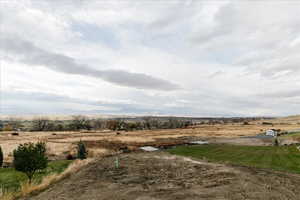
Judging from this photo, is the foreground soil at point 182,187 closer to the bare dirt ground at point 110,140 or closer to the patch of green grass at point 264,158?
the patch of green grass at point 264,158

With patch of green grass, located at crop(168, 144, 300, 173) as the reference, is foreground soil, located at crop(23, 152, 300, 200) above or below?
above

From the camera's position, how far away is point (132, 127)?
150 m

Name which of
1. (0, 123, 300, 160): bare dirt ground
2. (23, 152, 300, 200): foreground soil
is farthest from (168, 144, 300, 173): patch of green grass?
(0, 123, 300, 160): bare dirt ground

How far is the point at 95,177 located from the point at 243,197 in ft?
38.8

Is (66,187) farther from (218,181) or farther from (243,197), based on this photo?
(243,197)

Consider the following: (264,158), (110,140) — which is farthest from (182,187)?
(110,140)

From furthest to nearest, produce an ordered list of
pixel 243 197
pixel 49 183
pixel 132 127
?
1. pixel 132 127
2. pixel 49 183
3. pixel 243 197

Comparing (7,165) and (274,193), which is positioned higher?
(274,193)

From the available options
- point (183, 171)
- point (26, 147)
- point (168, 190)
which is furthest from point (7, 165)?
point (168, 190)

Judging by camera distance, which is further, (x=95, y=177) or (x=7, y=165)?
(x=7, y=165)

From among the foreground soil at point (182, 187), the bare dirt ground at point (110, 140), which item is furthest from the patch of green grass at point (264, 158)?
the bare dirt ground at point (110, 140)

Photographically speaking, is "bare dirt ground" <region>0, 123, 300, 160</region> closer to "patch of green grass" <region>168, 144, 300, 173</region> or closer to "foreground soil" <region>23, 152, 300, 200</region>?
"patch of green grass" <region>168, 144, 300, 173</region>

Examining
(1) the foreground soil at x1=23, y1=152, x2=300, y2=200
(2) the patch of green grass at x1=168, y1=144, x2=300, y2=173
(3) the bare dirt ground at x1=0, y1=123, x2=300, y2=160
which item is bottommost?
(3) the bare dirt ground at x1=0, y1=123, x2=300, y2=160

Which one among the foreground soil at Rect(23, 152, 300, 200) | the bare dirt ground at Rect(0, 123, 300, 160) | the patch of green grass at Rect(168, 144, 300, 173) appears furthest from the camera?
the bare dirt ground at Rect(0, 123, 300, 160)
